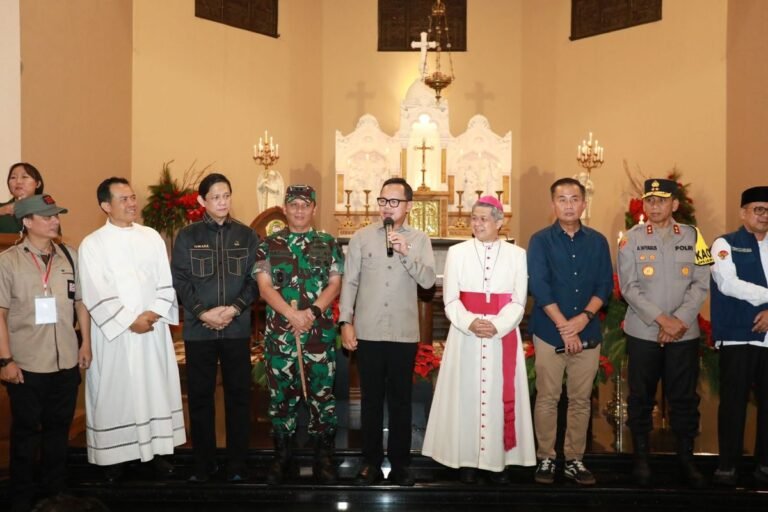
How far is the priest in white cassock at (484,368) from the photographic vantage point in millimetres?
4242

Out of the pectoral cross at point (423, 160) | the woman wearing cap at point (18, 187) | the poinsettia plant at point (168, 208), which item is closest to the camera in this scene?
the woman wearing cap at point (18, 187)

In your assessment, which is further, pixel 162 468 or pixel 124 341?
pixel 162 468

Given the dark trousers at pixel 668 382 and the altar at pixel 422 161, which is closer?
the dark trousers at pixel 668 382

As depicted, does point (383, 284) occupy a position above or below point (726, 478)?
above

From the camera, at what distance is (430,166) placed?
10.1 metres

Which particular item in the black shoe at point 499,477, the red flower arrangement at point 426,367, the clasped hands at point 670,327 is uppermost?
the clasped hands at point 670,327

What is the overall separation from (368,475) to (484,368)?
0.92 m

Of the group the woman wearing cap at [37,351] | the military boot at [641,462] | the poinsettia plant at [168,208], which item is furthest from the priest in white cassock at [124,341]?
the poinsettia plant at [168,208]

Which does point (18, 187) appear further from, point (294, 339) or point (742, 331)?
point (742, 331)

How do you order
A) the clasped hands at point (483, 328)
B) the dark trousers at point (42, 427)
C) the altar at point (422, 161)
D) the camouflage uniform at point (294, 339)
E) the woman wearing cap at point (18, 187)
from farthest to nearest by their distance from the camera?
the altar at point (422, 161)
the woman wearing cap at point (18, 187)
the camouflage uniform at point (294, 339)
the clasped hands at point (483, 328)
the dark trousers at point (42, 427)

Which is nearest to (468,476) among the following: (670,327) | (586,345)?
(586,345)

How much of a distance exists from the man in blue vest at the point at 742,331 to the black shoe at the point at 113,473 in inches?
140

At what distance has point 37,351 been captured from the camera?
13.0 ft

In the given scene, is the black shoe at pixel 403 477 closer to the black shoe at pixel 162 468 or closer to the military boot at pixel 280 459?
the military boot at pixel 280 459
